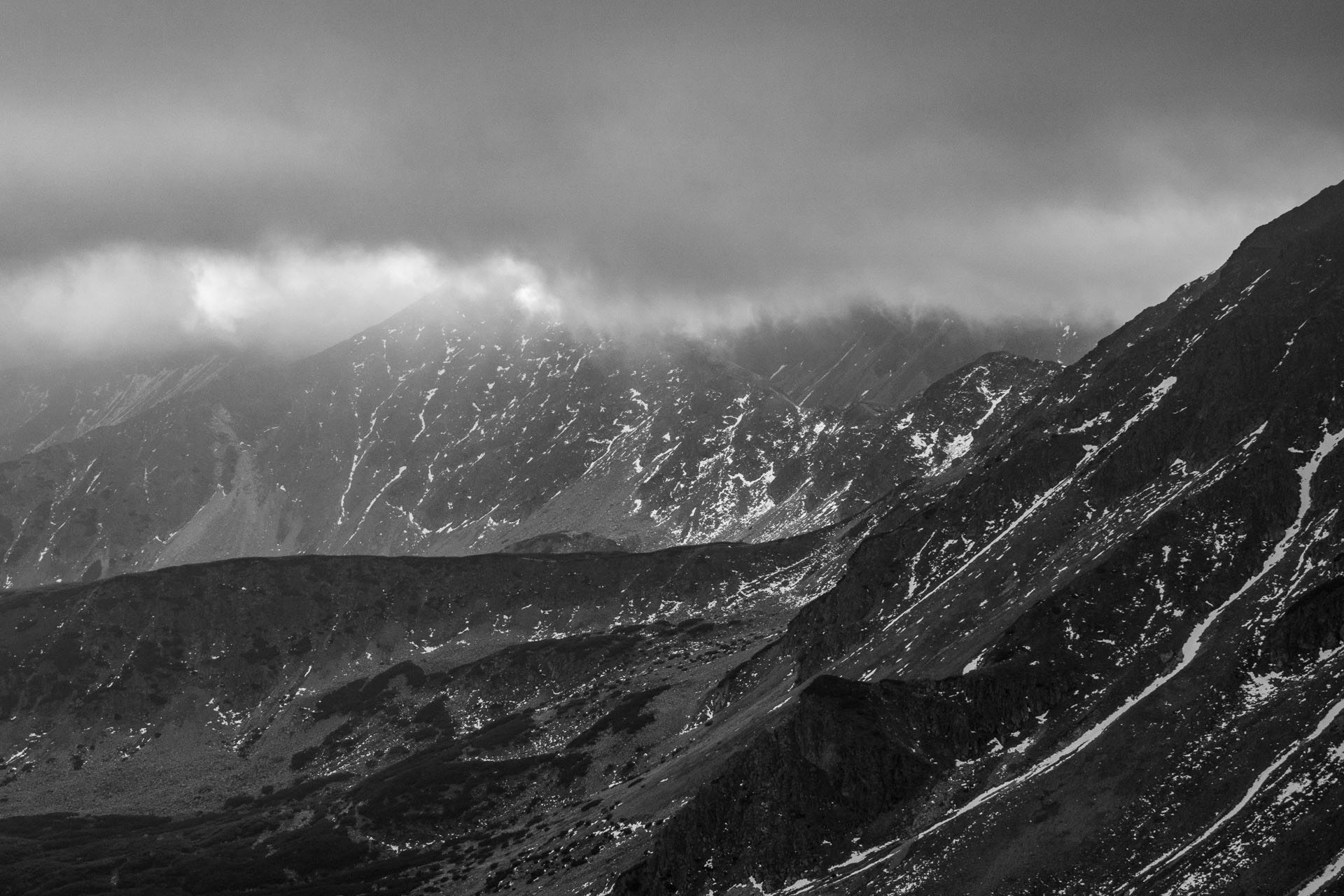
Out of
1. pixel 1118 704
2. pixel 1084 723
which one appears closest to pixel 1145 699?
pixel 1118 704

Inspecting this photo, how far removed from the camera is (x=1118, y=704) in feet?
452

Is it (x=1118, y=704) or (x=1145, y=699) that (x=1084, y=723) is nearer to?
(x=1118, y=704)

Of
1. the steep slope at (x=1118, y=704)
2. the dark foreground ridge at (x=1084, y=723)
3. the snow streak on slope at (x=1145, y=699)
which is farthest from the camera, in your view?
the dark foreground ridge at (x=1084, y=723)

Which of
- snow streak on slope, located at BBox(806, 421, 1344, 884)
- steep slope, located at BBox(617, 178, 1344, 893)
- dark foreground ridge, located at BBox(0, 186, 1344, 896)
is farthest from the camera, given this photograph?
dark foreground ridge, located at BBox(0, 186, 1344, 896)

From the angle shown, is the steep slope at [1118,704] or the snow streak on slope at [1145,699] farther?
the snow streak on slope at [1145,699]

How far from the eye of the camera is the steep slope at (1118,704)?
115 meters

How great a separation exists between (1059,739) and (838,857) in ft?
88.4

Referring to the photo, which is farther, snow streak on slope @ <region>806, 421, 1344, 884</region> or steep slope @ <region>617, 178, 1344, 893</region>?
snow streak on slope @ <region>806, 421, 1344, 884</region>

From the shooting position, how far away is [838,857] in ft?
447

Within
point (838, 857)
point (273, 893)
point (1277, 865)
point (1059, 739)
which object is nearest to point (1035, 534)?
point (1059, 739)

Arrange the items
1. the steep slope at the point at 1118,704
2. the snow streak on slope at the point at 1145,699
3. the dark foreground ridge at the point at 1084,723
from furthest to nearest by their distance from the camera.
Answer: the dark foreground ridge at the point at 1084,723, the snow streak on slope at the point at 1145,699, the steep slope at the point at 1118,704

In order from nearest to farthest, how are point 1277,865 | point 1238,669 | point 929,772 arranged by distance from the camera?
1. point 1277,865
2. point 1238,669
3. point 929,772

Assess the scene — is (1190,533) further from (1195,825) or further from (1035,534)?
(1195,825)

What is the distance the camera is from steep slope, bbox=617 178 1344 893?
114750mm
